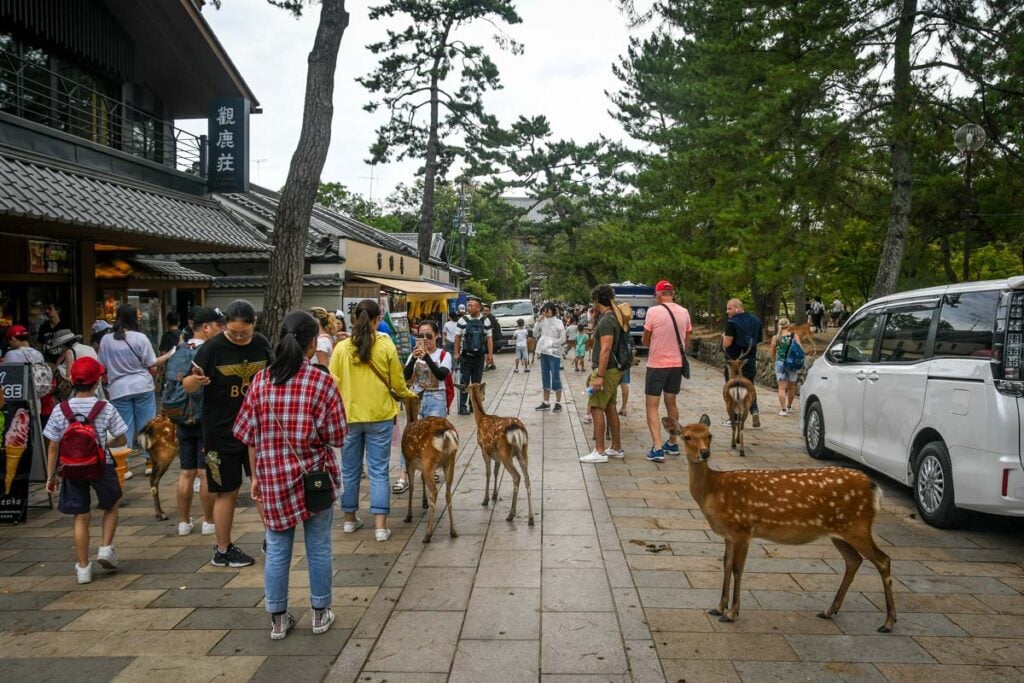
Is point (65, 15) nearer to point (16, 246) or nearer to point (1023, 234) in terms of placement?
point (16, 246)

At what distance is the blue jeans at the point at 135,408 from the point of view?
23.8 feet

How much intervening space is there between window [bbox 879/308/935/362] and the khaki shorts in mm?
2658

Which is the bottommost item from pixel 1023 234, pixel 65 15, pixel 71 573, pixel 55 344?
pixel 71 573

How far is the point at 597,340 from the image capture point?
25.8 ft

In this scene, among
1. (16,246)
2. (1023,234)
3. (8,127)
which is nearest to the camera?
(8,127)

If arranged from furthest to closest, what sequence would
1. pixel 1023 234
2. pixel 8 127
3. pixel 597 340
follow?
pixel 1023 234 → pixel 8 127 → pixel 597 340

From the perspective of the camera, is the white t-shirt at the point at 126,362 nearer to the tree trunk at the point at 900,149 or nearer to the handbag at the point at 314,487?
the handbag at the point at 314,487

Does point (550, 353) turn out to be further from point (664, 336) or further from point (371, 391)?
point (371, 391)

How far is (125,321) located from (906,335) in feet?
25.5

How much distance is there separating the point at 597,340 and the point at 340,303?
503 inches

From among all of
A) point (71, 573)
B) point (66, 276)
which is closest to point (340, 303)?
point (66, 276)

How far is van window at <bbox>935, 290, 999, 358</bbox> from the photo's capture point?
204 inches

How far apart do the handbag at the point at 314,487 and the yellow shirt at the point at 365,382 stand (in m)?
1.64

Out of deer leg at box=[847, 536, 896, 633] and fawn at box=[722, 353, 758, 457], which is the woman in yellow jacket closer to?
deer leg at box=[847, 536, 896, 633]
